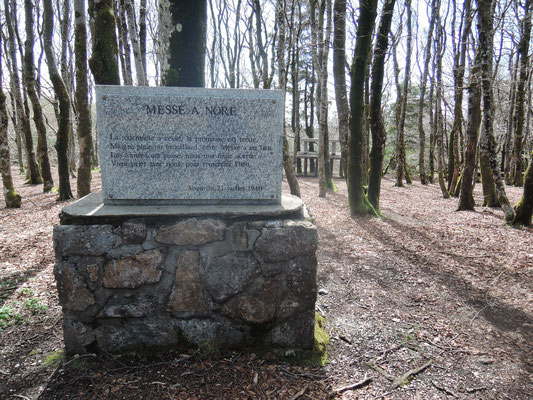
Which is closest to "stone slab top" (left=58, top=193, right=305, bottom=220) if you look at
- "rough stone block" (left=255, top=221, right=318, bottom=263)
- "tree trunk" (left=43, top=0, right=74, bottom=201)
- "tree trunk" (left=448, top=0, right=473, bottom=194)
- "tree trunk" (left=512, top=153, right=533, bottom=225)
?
"rough stone block" (left=255, top=221, right=318, bottom=263)

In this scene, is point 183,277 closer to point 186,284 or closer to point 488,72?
point 186,284

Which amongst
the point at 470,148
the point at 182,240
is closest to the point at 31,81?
the point at 182,240

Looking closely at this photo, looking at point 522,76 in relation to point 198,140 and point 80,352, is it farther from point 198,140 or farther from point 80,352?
point 80,352

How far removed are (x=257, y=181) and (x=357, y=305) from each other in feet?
6.04

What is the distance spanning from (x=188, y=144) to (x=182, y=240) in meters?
0.78

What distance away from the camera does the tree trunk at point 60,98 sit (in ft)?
26.8

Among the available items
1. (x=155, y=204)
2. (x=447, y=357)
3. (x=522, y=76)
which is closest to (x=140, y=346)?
(x=155, y=204)

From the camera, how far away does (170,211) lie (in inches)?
98.2

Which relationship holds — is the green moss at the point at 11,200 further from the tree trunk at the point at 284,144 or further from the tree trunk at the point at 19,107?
the tree trunk at the point at 284,144

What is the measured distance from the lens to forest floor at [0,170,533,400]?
226 cm

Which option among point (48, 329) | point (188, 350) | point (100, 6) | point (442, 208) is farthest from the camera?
point (442, 208)

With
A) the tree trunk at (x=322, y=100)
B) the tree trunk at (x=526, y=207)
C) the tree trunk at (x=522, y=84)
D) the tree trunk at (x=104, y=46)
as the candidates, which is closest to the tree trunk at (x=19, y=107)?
the tree trunk at (x=104, y=46)

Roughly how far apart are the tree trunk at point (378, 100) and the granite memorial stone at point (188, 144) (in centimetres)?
519

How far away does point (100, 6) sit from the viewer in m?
6.06
